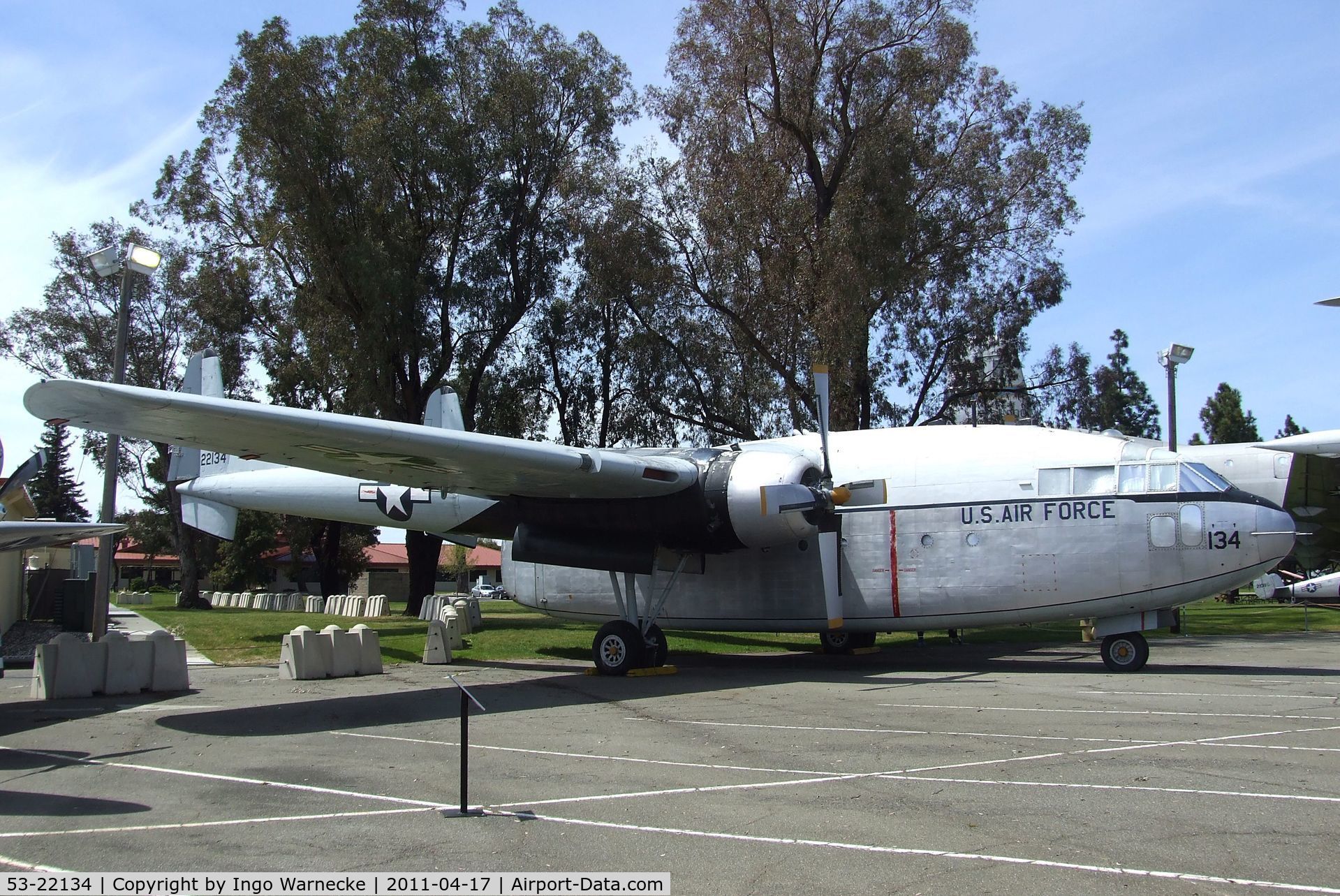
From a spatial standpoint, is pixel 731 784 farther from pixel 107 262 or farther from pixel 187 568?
pixel 187 568

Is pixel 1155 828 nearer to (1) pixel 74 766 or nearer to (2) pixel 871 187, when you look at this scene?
(1) pixel 74 766

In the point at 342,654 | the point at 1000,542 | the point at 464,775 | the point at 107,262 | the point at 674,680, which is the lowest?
the point at 674,680

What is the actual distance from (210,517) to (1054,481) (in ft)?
47.3

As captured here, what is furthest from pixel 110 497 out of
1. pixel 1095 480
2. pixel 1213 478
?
pixel 1213 478

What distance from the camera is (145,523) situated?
65.1m

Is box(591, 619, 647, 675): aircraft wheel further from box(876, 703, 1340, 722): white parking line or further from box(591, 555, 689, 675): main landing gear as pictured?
box(876, 703, 1340, 722): white parking line

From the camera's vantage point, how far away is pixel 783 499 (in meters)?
13.9

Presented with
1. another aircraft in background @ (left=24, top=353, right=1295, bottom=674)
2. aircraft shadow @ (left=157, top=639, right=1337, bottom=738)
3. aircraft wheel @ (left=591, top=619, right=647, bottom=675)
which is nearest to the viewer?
aircraft shadow @ (left=157, top=639, right=1337, bottom=738)

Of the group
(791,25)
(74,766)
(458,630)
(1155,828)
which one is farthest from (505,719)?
(791,25)

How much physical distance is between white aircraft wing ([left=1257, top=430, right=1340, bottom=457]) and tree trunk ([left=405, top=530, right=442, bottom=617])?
77.5 feet

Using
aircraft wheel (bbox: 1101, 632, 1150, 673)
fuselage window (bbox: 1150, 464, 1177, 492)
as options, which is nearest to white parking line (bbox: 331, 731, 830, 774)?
fuselage window (bbox: 1150, 464, 1177, 492)

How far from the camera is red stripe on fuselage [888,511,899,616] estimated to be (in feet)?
49.6

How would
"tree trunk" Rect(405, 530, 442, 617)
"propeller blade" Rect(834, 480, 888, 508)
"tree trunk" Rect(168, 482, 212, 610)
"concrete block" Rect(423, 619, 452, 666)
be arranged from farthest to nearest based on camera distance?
"tree trunk" Rect(168, 482, 212, 610) < "tree trunk" Rect(405, 530, 442, 617) < "concrete block" Rect(423, 619, 452, 666) < "propeller blade" Rect(834, 480, 888, 508)

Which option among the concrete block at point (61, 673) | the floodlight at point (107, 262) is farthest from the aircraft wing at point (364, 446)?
the floodlight at point (107, 262)
